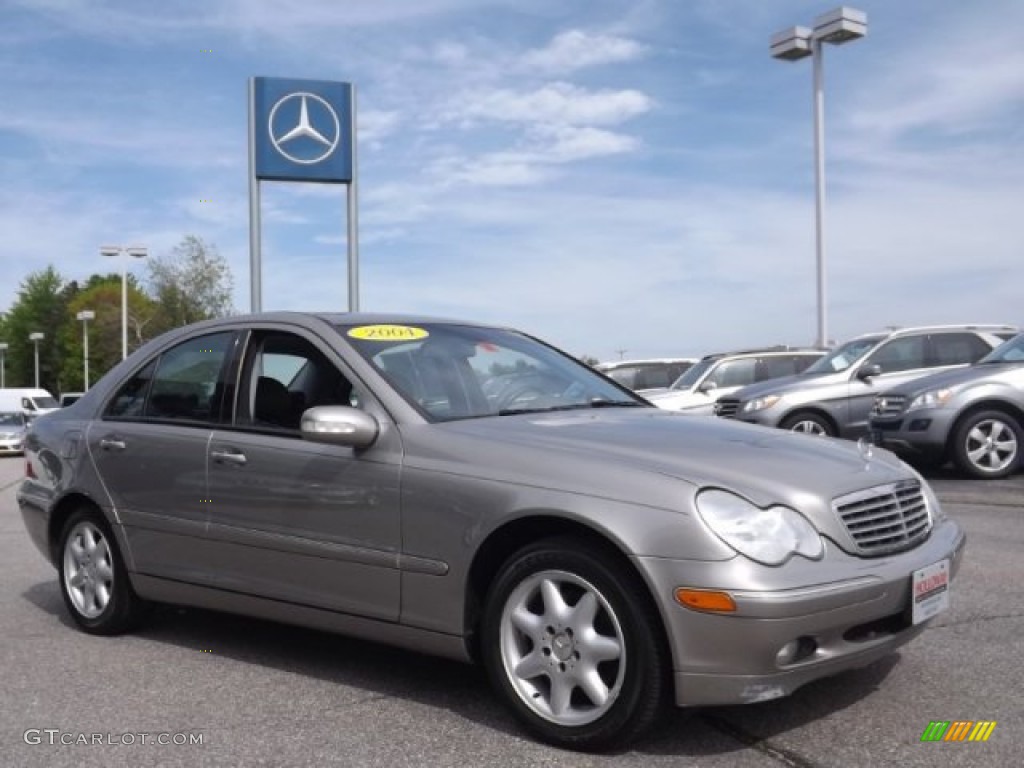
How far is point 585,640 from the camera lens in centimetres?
362

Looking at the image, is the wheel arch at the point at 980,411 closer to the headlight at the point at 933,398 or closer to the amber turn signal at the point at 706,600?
the headlight at the point at 933,398

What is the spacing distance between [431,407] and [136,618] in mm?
2102

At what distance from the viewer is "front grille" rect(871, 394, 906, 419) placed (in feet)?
39.9

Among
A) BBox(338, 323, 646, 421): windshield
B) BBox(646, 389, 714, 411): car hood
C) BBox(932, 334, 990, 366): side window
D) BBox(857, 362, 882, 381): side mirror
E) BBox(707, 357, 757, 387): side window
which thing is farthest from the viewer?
BBox(707, 357, 757, 387): side window

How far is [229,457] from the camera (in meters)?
4.76

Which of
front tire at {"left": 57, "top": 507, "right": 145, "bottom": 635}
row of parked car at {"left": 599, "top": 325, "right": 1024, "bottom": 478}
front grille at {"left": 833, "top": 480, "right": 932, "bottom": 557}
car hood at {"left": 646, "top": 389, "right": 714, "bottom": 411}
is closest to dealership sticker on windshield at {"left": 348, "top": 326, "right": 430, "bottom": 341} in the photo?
front tire at {"left": 57, "top": 507, "right": 145, "bottom": 635}

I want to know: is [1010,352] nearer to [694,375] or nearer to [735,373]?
[735,373]

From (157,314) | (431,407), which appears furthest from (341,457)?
(157,314)

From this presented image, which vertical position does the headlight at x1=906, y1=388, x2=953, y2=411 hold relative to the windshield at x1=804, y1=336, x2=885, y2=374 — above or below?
below

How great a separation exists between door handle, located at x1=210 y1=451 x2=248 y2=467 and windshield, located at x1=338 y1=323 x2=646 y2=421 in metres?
0.66

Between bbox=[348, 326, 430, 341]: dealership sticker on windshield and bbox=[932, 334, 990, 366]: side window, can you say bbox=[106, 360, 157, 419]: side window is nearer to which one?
bbox=[348, 326, 430, 341]: dealership sticker on windshield

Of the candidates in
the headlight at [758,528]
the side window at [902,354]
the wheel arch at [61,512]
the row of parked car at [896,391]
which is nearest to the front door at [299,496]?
the wheel arch at [61,512]

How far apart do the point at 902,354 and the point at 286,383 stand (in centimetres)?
1107

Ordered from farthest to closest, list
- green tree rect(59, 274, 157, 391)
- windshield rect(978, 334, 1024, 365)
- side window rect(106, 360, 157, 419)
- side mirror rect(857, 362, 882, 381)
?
green tree rect(59, 274, 157, 391) < side mirror rect(857, 362, 882, 381) < windshield rect(978, 334, 1024, 365) < side window rect(106, 360, 157, 419)
